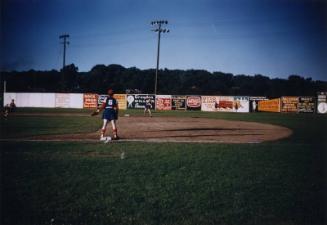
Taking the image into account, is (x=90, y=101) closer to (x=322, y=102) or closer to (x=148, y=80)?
(x=322, y=102)

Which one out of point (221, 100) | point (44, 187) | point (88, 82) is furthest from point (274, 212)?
point (88, 82)

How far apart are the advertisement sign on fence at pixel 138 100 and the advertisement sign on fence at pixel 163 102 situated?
2.42ft

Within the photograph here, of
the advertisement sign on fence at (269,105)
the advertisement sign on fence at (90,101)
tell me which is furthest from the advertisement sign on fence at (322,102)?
the advertisement sign on fence at (90,101)

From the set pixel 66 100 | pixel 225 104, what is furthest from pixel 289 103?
pixel 66 100

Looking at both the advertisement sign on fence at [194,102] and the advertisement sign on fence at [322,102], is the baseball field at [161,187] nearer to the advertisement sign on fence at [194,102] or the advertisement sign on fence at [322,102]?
the advertisement sign on fence at [322,102]

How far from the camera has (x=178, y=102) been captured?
143 feet

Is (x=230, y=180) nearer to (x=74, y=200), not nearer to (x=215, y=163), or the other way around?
(x=215, y=163)

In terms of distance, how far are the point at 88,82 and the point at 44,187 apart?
86.6 m

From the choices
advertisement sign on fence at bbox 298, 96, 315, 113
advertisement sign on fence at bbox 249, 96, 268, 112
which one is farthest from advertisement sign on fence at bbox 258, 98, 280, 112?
advertisement sign on fence at bbox 298, 96, 315, 113

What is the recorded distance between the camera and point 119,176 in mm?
6422

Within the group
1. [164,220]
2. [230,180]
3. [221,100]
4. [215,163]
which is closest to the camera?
[164,220]

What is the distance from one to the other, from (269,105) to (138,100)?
18.2m

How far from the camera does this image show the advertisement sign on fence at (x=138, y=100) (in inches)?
1735

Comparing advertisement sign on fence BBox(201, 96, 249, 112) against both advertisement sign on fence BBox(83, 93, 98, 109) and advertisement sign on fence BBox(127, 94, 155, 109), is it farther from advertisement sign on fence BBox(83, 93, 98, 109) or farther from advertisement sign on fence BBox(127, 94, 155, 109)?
advertisement sign on fence BBox(83, 93, 98, 109)
